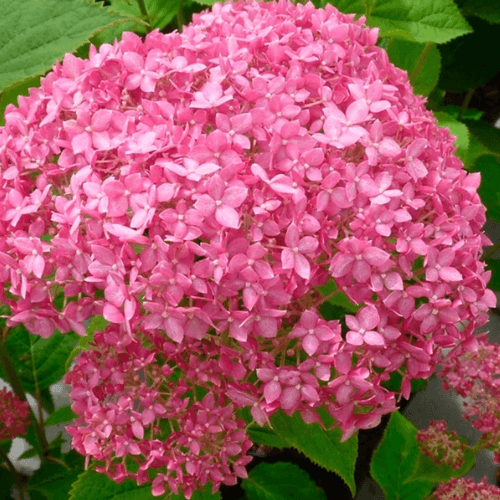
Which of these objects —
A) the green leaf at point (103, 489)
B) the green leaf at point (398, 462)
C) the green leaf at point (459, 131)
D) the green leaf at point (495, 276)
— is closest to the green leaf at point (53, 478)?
the green leaf at point (103, 489)

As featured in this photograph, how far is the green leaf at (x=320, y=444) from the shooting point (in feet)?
2.56

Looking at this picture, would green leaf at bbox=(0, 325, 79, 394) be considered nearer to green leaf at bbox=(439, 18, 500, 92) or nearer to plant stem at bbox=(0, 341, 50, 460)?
plant stem at bbox=(0, 341, 50, 460)

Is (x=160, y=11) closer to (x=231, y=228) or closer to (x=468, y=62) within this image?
(x=231, y=228)

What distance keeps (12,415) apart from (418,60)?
94 centimetres

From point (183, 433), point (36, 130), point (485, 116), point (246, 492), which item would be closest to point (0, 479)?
point (246, 492)

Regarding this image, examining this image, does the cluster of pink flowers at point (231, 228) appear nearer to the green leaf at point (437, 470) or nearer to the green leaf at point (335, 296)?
the green leaf at point (335, 296)

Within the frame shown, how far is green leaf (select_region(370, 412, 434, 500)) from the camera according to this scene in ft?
3.61

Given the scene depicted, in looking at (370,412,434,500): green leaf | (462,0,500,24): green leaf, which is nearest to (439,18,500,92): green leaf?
(462,0,500,24): green leaf

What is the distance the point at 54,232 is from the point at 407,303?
360mm

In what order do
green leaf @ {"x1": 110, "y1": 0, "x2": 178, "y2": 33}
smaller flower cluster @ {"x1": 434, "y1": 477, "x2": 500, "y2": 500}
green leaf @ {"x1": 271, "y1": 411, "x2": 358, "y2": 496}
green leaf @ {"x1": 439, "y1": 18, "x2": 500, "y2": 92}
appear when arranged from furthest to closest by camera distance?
1. green leaf @ {"x1": 439, "y1": 18, "x2": 500, "y2": 92}
2. green leaf @ {"x1": 110, "y1": 0, "x2": 178, "y2": 33}
3. smaller flower cluster @ {"x1": 434, "y1": 477, "x2": 500, "y2": 500}
4. green leaf @ {"x1": 271, "y1": 411, "x2": 358, "y2": 496}

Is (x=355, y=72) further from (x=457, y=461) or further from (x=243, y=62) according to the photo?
(x=457, y=461)

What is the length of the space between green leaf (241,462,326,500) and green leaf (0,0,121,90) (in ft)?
2.31

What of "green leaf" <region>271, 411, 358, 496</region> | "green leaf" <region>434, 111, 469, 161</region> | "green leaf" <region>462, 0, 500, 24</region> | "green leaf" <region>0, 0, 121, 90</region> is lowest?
"green leaf" <region>271, 411, 358, 496</region>

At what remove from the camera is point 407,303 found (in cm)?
63
